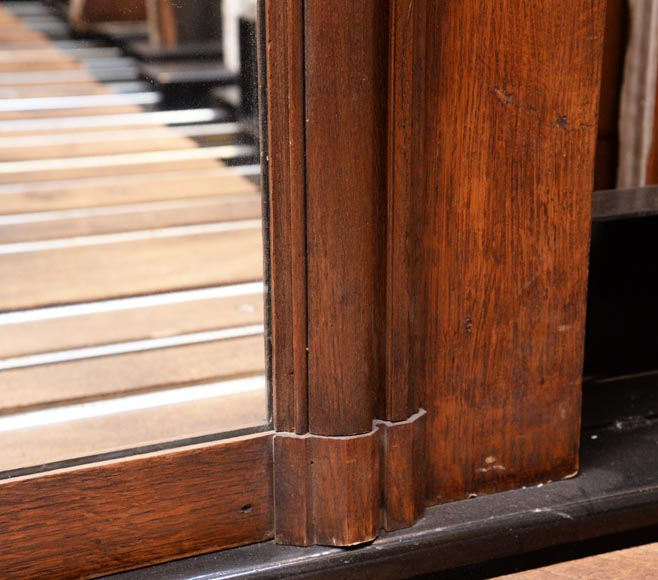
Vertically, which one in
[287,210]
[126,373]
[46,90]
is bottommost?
[126,373]

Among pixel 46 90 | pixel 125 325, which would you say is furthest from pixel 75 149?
pixel 125 325

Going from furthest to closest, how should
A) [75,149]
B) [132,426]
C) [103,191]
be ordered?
[75,149], [103,191], [132,426]

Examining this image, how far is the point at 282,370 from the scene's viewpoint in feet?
4.93

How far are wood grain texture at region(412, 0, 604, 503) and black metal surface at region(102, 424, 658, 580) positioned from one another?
0.17 ft

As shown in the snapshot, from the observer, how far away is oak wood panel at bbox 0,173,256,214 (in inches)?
149

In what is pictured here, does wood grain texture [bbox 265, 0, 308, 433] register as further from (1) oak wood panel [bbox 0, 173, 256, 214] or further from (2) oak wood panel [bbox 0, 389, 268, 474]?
(1) oak wood panel [bbox 0, 173, 256, 214]

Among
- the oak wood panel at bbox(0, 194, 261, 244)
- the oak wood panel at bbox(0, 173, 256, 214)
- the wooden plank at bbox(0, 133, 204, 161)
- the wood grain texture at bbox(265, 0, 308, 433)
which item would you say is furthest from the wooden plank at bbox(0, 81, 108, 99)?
the wood grain texture at bbox(265, 0, 308, 433)

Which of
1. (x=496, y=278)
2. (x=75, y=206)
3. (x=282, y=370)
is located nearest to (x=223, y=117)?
(x=282, y=370)

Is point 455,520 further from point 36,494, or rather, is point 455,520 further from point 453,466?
point 36,494

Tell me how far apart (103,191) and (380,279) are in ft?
8.80

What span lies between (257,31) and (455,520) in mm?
819

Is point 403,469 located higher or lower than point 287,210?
lower

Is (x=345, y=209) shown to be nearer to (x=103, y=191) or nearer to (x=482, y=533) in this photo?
(x=482, y=533)

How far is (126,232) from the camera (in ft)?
11.2
